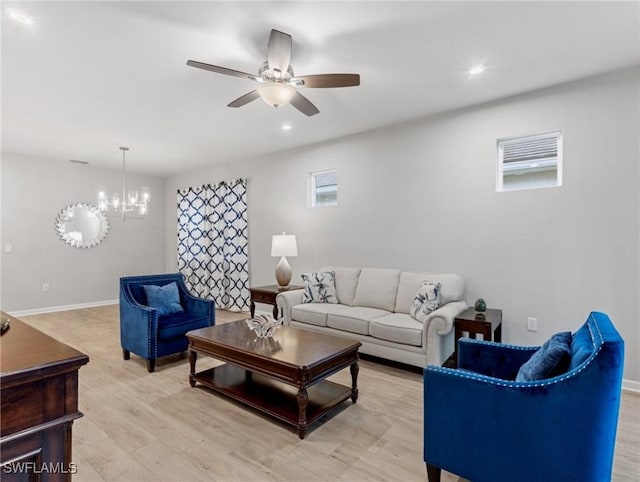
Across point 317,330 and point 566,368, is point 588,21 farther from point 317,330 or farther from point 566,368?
point 317,330

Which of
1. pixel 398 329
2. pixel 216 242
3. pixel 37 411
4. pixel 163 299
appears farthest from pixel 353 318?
pixel 216 242

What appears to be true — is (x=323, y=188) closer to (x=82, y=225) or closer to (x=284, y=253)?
(x=284, y=253)

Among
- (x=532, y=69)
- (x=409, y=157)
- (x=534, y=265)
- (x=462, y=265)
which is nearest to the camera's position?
(x=532, y=69)

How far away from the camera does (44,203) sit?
19.4 ft

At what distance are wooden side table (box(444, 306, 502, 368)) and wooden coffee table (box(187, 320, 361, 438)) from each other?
1.01 metres

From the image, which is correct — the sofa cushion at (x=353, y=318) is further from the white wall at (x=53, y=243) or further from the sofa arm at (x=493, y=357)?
the white wall at (x=53, y=243)

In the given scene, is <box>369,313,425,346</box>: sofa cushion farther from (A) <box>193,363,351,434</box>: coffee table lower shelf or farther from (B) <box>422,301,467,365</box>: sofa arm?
(A) <box>193,363,351,434</box>: coffee table lower shelf

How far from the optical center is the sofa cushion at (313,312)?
3.85 meters

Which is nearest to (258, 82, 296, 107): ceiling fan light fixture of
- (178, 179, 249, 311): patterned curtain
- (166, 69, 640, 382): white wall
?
(166, 69, 640, 382): white wall

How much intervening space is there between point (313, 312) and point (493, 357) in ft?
7.10

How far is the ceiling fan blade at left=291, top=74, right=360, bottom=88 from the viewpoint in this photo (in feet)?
7.68

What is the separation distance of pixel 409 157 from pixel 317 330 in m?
2.33

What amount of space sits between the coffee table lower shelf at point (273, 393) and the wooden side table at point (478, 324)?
3.53 feet

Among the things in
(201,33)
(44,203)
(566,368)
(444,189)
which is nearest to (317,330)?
(444,189)
